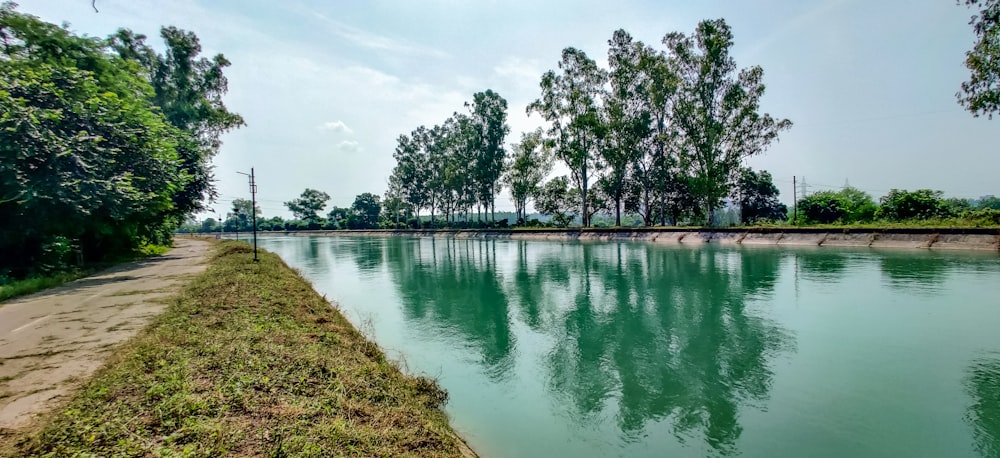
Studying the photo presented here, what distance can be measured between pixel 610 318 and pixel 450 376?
4832mm

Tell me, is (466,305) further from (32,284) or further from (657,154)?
(657,154)

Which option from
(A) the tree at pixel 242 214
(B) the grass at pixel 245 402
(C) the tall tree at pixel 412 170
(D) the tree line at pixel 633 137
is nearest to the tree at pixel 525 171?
(D) the tree line at pixel 633 137

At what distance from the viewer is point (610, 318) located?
10508mm

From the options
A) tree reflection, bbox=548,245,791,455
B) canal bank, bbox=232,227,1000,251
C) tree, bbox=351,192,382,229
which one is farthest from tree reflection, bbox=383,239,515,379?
tree, bbox=351,192,382,229

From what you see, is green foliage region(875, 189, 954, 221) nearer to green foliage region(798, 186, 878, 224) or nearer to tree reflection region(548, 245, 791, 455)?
green foliage region(798, 186, 878, 224)

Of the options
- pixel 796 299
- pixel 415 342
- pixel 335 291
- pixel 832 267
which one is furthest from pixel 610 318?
pixel 832 267

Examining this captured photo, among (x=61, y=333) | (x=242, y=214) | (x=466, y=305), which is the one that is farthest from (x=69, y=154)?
(x=242, y=214)

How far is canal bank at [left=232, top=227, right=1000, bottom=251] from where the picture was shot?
70.8 feet

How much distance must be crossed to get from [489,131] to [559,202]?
13.4 meters

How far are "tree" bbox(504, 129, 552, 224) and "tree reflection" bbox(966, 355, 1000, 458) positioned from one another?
4676 centimetres

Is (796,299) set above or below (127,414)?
below

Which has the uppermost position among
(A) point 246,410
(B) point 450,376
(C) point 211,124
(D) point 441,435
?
(C) point 211,124

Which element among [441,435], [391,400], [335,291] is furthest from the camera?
[335,291]

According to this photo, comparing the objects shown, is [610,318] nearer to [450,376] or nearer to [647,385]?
[647,385]
